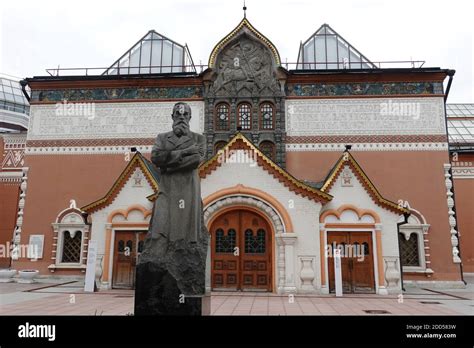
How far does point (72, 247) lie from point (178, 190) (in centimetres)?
1430

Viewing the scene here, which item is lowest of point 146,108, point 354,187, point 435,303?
point 435,303

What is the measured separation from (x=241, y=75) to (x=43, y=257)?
13058mm

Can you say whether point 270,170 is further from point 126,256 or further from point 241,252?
point 126,256

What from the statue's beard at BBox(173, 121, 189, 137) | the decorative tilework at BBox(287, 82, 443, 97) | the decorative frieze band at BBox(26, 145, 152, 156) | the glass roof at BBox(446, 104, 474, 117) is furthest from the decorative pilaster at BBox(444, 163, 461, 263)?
the glass roof at BBox(446, 104, 474, 117)

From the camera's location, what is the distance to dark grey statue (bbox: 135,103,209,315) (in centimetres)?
661

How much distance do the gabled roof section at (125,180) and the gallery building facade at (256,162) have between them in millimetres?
44

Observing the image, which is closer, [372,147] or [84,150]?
→ [372,147]

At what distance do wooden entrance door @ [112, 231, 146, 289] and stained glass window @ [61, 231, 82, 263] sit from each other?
4320 mm

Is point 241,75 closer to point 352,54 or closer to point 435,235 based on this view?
point 352,54

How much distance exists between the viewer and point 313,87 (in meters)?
19.9

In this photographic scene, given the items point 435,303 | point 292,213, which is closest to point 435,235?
point 435,303

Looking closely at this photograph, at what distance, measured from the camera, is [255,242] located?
49.5ft

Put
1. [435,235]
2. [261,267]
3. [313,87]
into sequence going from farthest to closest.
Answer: [313,87] < [435,235] < [261,267]

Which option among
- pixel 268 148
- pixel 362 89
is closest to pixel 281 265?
pixel 268 148
